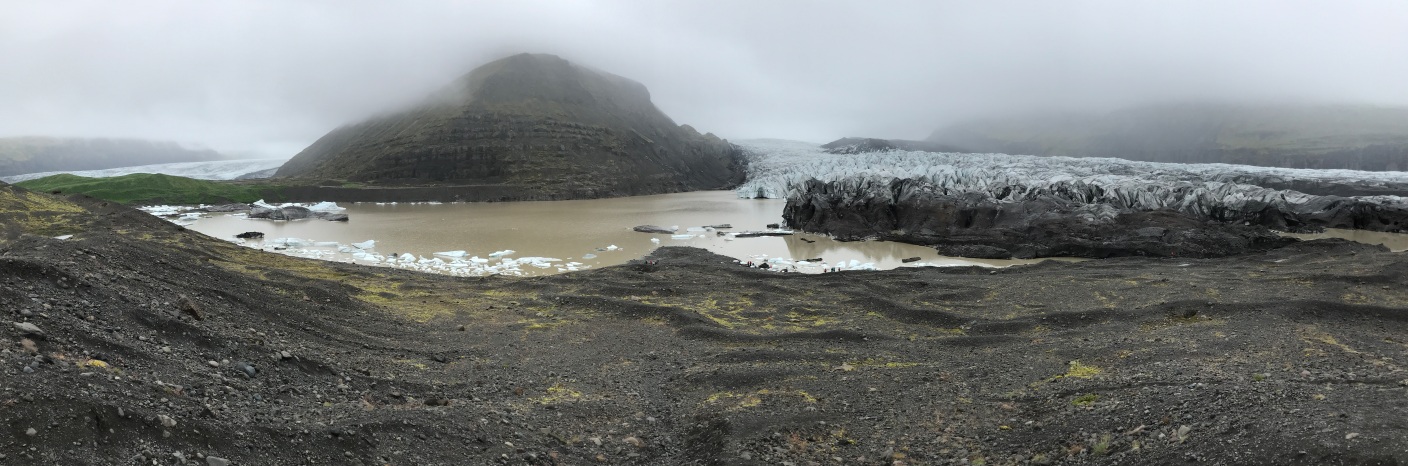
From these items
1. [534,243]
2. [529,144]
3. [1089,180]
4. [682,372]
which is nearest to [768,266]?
[534,243]

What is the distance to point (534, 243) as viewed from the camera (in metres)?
31.7

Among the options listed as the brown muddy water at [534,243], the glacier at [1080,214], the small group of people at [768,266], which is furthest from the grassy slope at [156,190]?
the small group of people at [768,266]

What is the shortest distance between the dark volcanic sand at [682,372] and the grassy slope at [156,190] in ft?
192

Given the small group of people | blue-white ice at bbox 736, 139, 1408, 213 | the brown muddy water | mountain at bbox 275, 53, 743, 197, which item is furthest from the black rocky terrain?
mountain at bbox 275, 53, 743, 197

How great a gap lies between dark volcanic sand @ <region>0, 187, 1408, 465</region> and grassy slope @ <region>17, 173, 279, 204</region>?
5859 centimetres

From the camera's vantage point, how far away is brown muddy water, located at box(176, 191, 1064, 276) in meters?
24.9

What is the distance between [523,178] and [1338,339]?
3250 inches

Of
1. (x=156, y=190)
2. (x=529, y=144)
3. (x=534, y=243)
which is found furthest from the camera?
(x=529, y=144)

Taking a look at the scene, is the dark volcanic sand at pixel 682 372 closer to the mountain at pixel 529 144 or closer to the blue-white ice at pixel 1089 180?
the blue-white ice at pixel 1089 180

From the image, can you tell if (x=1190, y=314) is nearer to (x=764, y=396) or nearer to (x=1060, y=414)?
(x=1060, y=414)

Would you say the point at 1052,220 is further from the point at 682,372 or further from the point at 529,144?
the point at 529,144

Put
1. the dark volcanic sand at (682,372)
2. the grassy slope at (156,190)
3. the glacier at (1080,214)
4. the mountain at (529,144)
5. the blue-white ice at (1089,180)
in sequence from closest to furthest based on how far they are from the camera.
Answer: the dark volcanic sand at (682,372), the glacier at (1080,214), the blue-white ice at (1089,180), the grassy slope at (156,190), the mountain at (529,144)

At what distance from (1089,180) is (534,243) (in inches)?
1246

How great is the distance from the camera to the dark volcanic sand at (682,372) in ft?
16.3
